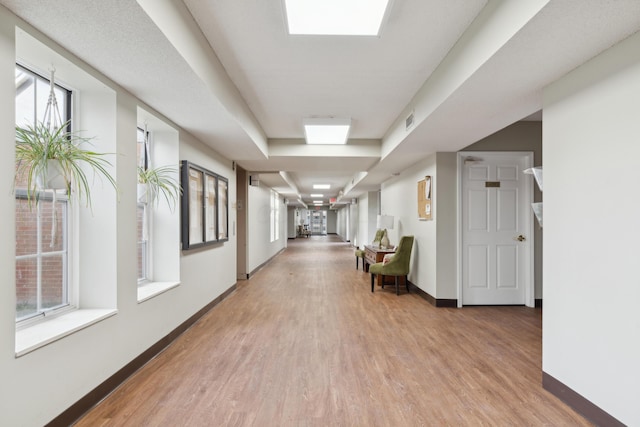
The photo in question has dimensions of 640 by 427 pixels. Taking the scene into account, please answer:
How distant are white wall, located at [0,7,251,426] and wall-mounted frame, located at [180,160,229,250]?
0.17 meters

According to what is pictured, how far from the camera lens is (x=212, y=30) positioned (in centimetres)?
245

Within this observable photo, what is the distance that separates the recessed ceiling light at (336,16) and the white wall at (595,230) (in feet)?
4.65

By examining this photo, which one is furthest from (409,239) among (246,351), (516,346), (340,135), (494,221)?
(246,351)

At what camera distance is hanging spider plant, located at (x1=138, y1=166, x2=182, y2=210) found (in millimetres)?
3086

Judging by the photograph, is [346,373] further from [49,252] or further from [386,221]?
[386,221]

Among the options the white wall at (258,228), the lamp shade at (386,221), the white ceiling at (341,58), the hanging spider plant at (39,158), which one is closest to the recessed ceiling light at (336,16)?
the white ceiling at (341,58)

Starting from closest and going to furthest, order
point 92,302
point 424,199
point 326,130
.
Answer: point 92,302 → point 326,130 → point 424,199

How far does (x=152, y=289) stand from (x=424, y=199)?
411 cm

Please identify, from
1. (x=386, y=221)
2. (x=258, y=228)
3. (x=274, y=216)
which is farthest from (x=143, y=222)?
(x=274, y=216)

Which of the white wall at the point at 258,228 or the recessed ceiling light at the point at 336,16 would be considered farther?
the white wall at the point at 258,228

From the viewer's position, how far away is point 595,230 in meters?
2.04

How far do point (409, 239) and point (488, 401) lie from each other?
3559 mm

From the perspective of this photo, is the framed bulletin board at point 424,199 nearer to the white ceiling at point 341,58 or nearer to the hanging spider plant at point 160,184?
the white ceiling at point 341,58

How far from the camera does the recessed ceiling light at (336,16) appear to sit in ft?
6.54
